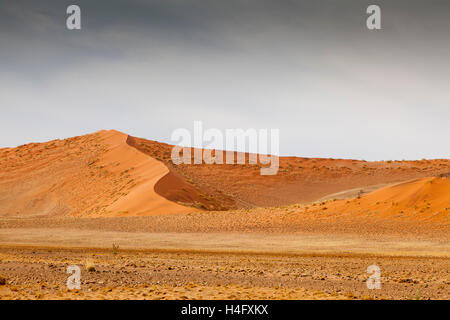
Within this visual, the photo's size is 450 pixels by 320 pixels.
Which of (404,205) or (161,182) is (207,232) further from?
(161,182)

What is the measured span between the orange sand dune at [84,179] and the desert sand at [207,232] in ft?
0.68

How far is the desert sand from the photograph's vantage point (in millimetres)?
10617

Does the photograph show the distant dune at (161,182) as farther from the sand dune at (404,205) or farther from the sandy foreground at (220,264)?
the sandy foreground at (220,264)

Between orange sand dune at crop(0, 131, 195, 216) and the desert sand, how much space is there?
206 mm

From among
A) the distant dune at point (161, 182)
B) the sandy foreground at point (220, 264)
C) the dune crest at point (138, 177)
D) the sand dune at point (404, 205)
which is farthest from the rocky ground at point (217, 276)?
the dune crest at point (138, 177)

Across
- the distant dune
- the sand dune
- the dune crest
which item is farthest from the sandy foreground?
the dune crest

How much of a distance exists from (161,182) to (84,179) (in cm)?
1445

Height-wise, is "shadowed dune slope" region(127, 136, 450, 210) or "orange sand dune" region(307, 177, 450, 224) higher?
"orange sand dune" region(307, 177, 450, 224)

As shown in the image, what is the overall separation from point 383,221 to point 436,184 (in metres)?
5.93

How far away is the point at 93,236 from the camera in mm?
23234

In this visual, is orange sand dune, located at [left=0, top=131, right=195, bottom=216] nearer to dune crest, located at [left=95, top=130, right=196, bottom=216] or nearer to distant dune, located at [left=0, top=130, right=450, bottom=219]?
dune crest, located at [left=95, top=130, right=196, bottom=216]

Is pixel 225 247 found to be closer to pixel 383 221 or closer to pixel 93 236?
pixel 93 236

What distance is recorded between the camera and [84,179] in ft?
170
